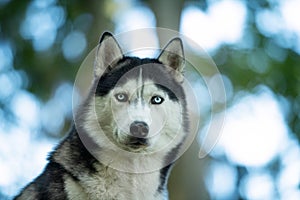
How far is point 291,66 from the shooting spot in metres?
11.9

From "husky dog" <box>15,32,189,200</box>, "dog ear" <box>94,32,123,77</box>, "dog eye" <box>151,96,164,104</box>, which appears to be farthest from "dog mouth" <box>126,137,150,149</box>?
"dog ear" <box>94,32,123,77</box>

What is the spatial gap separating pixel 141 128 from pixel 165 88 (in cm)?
55

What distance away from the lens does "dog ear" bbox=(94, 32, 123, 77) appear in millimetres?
5758

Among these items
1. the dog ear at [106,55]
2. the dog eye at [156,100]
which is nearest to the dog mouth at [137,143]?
the dog eye at [156,100]

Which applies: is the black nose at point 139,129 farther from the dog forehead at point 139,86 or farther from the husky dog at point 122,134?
the dog forehead at point 139,86

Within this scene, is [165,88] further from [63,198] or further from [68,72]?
[68,72]

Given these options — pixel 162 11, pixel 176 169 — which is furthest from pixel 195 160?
pixel 162 11

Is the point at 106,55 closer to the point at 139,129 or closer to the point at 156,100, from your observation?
the point at 156,100

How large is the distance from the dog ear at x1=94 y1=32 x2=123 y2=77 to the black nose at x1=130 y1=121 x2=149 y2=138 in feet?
2.23

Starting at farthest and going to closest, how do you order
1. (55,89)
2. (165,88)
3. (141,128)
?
1. (55,89)
2. (165,88)
3. (141,128)

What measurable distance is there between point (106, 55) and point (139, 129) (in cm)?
80

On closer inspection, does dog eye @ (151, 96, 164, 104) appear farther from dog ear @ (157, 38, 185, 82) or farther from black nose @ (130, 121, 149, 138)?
dog ear @ (157, 38, 185, 82)

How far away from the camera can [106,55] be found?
578cm

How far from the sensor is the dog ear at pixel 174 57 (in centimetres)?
583
